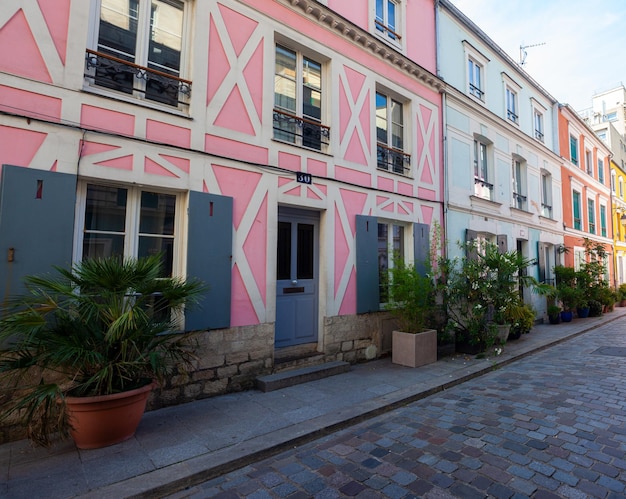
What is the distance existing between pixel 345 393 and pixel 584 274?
12.2 metres

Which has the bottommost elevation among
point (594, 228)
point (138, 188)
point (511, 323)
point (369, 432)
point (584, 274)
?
point (369, 432)

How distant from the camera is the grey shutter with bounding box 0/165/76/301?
136 inches

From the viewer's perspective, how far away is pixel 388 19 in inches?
311

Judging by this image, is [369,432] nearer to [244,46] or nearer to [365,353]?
[365,353]

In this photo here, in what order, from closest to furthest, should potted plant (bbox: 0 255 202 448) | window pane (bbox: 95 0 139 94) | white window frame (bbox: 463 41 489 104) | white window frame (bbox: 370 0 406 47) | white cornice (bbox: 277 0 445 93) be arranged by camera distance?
potted plant (bbox: 0 255 202 448) < window pane (bbox: 95 0 139 94) < white cornice (bbox: 277 0 445 93) < white window frame (bbox: 370 0 406 47) < white window frame (bbox: 463 41 489 104)

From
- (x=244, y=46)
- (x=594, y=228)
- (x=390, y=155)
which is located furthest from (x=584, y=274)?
(x=244, y=46)

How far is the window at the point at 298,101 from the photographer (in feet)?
19.4

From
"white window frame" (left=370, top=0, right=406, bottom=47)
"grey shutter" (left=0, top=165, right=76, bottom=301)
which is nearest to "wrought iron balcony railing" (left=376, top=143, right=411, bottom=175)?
"white window frame" (left=370, top=0, right=406, bottom=47)

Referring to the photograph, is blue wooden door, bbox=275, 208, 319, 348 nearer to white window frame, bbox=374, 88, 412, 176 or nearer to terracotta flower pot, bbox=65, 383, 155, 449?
white window frame, bbox=374, 88, 412, 176

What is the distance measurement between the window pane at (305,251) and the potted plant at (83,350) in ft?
9.33

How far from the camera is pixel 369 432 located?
3.82 metres

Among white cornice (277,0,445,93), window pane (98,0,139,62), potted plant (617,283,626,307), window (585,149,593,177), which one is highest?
window (585,149,593,177)

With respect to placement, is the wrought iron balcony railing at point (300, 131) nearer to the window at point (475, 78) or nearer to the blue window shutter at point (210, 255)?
the blue window shutter at point (210, 255)

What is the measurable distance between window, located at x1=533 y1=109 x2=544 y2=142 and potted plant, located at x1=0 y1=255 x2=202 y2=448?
14.0 metres
